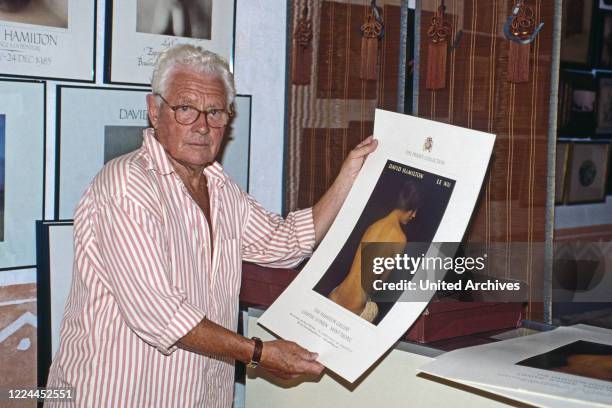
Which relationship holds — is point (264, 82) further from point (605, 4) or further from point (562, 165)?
point (605, 4)

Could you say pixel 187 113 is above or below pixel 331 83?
Answer: below

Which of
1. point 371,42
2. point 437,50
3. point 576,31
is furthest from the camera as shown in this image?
point 576,31

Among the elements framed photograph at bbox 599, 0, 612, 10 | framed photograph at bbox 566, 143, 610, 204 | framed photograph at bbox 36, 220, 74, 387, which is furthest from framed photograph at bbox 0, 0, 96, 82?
framed photograph at bbox 599, 0, 612, 10

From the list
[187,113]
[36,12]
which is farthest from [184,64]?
[36,12]

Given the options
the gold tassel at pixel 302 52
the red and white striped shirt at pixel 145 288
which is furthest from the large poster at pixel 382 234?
the gold tassel at pixel 302 52

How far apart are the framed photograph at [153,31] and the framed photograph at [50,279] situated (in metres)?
0.46

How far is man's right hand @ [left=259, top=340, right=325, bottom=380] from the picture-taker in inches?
53.3

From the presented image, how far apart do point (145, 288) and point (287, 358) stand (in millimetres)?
305

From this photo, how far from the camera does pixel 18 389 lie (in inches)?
77.2

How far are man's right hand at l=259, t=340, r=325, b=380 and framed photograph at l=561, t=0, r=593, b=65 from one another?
2787 millimetres

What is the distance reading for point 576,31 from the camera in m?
3.69

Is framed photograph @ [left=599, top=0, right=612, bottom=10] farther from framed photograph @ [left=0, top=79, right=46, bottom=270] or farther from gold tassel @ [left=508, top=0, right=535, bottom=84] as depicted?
framed photograph @ [left=0, top=79, right=46, bottom=270]

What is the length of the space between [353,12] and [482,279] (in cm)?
88

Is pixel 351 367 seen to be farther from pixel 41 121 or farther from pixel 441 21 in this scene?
pixel 41 121
